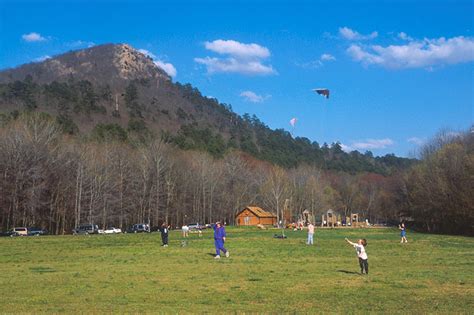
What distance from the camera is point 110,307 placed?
42.9 ft

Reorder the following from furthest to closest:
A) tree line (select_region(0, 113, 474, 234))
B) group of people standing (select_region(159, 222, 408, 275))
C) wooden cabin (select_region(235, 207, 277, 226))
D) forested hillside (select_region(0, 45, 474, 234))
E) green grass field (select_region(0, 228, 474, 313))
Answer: wooden cabin (select_region(235, 207, 277, 226))
forested hillside (select_region(0, 45, 474, 234))
tree line (select_region(0, 113, 474, 234))
group of people standing (select_region(159, 222, 408, 275))
green grass field (select_region(0, 228, 474, 313))

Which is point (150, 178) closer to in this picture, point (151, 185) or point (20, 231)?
point (151, 185)

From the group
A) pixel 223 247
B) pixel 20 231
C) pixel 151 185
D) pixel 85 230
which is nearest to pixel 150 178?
pixel 151 185

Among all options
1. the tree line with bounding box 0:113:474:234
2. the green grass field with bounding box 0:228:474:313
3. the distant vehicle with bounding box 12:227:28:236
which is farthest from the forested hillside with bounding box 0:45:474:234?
the green grass field with bounding box 0:228:474:313

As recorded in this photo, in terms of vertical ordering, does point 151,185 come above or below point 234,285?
above

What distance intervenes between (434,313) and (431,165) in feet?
232

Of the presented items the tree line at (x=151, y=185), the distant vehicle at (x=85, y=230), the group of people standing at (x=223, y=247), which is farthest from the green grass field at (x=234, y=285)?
the distant vehicle at (x=85, y=230)

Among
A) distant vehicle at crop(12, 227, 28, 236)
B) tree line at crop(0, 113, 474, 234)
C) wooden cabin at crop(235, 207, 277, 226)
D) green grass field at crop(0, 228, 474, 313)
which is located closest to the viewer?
green grass field at crop(0, 228, 474, 313)

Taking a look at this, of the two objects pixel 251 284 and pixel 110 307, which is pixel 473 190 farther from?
pixel 110 307

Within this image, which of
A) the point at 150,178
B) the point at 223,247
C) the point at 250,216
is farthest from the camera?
the point at 250,216

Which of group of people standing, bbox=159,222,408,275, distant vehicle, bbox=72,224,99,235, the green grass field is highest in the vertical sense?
group of people standing, bbox=159,222,408,275

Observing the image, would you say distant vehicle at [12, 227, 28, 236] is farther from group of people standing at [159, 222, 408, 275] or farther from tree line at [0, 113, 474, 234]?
group of people standing at [159, 222, 408, 275]

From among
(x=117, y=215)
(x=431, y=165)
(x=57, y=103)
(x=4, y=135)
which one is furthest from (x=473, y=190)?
(x=57, y=103)

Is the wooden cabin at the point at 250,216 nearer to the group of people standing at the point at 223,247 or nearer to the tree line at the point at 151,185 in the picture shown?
the tree line at the point at 151,185
